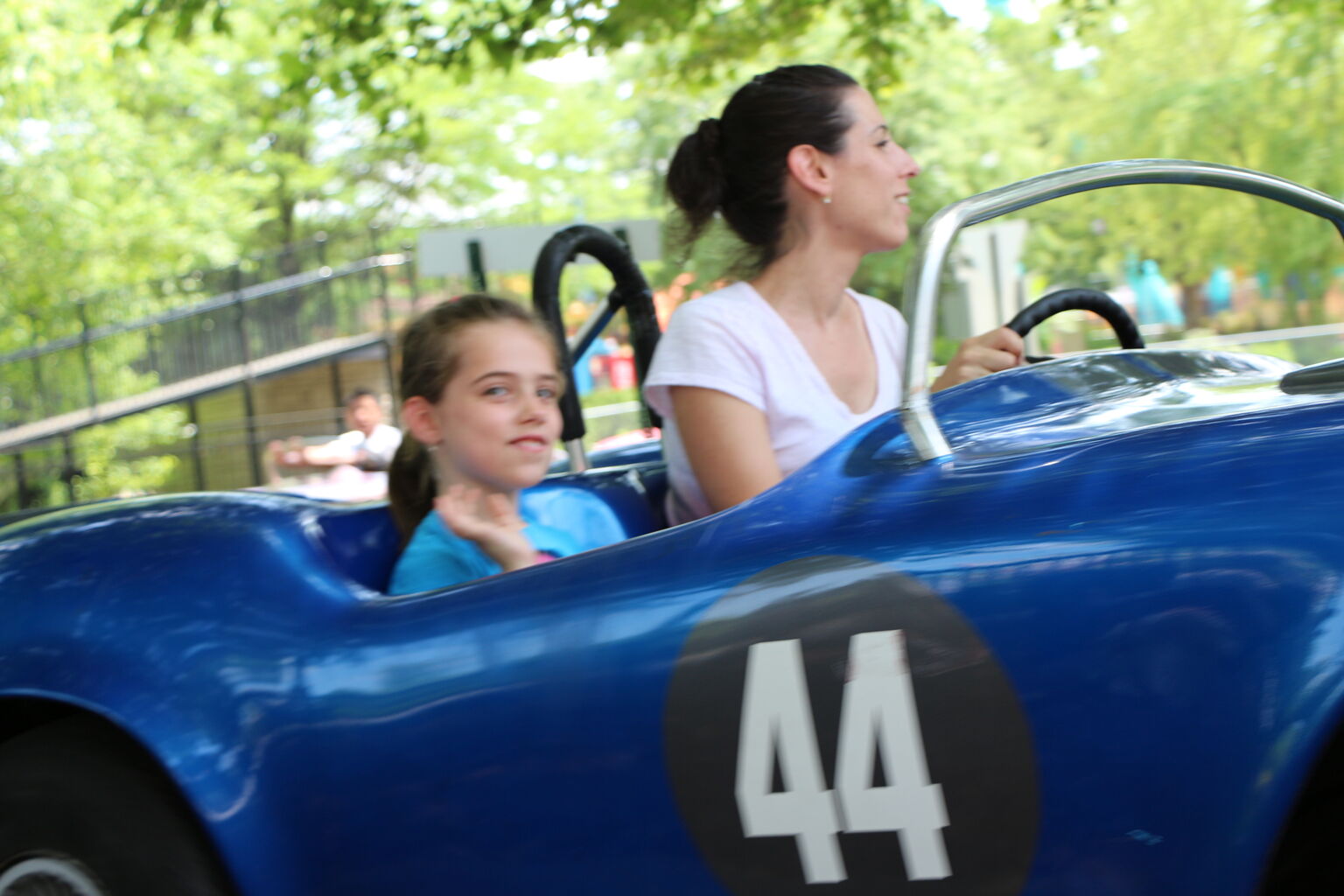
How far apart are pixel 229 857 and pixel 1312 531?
3.71ft

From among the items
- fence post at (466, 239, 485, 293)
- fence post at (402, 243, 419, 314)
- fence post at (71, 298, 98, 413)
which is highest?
fence post at (402, 243, 419, 314)

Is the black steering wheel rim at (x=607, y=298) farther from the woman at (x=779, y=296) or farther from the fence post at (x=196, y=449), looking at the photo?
the fence post at (x=196, y=449)

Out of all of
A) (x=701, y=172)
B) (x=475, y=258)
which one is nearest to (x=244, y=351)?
(x=475, y=258)

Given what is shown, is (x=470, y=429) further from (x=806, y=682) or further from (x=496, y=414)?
(x=806, y=682)

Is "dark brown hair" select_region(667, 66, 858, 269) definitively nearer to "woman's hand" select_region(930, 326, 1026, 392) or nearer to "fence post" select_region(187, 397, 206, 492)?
"woman's hand" select_region(930, 326, 1026, 392)

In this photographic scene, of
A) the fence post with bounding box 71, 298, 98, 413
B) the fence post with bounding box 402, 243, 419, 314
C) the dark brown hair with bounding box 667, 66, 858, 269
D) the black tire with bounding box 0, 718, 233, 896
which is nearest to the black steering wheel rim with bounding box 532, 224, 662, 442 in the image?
the dark brown hair with bounding box 667, 66, 858, 269

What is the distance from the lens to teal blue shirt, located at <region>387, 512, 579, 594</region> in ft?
6.09

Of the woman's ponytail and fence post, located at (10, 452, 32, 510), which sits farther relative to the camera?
fence post, located at (10, 452, 32, 510)

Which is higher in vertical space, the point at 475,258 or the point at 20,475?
the point at 475,258

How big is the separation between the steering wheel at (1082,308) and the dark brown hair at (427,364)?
85 cm

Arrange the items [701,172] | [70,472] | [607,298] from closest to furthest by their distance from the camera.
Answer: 1. [701,172]
2. [607,298]
3. [70,472]

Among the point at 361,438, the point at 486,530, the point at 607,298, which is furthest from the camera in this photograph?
the point at 361,438

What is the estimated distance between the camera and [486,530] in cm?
175

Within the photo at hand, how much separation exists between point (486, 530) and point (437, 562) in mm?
167
